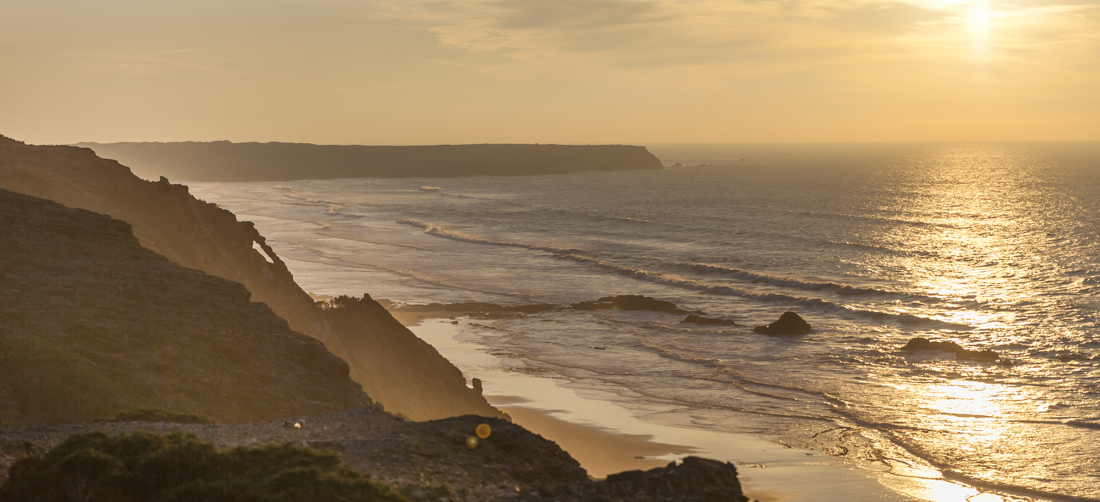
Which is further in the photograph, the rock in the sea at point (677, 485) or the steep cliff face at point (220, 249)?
the steep cliff face at point (220, 249)

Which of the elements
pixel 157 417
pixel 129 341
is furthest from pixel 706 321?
pixel 157 417

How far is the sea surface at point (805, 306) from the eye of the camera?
20797mm

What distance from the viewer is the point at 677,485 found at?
360 inches

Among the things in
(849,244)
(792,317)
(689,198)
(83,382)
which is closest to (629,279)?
(792,317)

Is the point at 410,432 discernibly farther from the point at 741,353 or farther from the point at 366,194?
the point at 366,194

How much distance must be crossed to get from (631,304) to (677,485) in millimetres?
28835

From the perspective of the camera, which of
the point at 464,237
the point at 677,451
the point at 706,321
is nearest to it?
the point at 677,451

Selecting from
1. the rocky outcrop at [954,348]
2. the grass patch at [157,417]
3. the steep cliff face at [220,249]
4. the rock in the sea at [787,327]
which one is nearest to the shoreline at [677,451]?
the steep cliff face at [220,249]

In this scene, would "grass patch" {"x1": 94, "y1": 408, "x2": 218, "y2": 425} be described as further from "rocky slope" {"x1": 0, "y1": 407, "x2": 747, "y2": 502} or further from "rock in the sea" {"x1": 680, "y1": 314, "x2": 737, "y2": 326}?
"rock in the sea" {"x1": 680, "y1": 314, "x2": 737, "y2": 326}

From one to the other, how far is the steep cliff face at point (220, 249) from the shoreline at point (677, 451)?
250 centimetres

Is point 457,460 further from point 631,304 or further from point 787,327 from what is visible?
point 631,304

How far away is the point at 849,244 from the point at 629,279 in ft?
77.6

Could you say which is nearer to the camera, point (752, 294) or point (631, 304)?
point (631, 304)

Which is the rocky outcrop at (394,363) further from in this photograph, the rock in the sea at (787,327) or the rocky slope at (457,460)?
the rock in the sea at (787,327)
